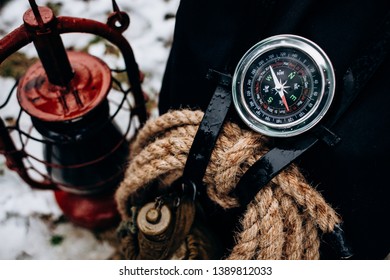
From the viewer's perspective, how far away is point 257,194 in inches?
31.0

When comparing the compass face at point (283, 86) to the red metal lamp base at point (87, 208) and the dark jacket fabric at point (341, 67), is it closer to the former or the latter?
the dark jacket fabric at point (341, 67)

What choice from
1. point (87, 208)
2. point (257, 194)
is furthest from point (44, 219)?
point (257, 194)

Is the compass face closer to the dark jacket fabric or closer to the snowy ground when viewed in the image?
the dark jacket fabric

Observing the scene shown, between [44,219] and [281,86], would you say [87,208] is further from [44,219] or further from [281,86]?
[281,86]

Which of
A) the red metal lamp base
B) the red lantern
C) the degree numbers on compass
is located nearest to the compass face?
the degree numbers on compass

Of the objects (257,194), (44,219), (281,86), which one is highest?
(281,86)

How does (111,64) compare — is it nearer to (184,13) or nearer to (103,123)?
(103,123)

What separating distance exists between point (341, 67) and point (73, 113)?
58cm

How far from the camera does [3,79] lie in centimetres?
163

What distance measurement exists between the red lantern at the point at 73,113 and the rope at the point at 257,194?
224 millimetres

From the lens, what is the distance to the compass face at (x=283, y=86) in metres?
0.72

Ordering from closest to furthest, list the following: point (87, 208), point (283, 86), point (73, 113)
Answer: point (283, 86) < point (73, 113) < point (87, 208)

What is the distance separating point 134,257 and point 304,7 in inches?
25.1

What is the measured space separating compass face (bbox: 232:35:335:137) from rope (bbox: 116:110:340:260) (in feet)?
0.16
